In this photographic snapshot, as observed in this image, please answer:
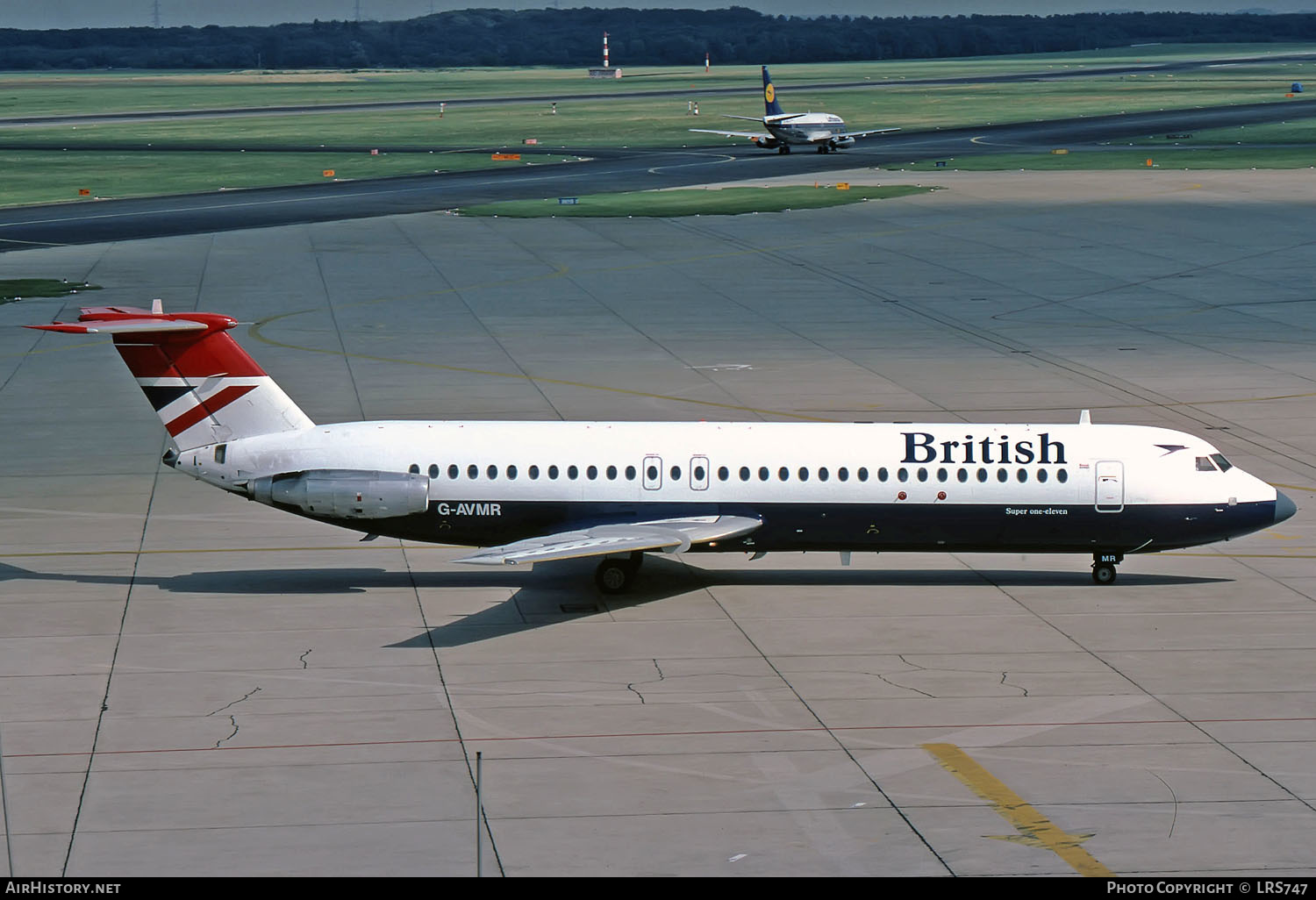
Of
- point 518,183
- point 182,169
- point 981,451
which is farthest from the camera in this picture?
point 182,169

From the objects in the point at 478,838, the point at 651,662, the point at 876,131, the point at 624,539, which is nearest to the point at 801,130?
the point at 876,131

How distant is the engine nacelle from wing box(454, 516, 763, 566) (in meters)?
1.84

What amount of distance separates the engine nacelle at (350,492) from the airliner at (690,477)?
0.14 ft

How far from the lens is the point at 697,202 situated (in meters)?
103

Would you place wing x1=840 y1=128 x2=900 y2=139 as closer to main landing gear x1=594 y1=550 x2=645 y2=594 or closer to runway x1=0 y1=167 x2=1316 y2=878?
runway x1=0 y1=167 x2=1316 y2=878

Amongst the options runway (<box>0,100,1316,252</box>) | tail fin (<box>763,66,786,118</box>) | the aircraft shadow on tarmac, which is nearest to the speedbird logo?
the aircraft shadow on tarmac

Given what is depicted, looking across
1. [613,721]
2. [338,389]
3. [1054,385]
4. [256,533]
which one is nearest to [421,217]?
[338,389]

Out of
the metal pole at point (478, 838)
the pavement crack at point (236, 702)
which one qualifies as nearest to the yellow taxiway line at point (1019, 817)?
the metal pole at point (478, 838)

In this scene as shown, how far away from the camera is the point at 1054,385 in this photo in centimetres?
5347

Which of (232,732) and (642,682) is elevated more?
(232,732)

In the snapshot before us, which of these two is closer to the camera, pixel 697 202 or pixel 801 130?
pixel 697 202

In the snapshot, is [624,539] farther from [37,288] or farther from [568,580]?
[37,288]

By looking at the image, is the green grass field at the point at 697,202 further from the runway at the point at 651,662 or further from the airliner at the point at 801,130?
the runway at the point at 651,662

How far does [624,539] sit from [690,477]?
7.69 feet
